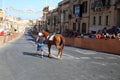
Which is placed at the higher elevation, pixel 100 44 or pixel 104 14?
pixel 104 14

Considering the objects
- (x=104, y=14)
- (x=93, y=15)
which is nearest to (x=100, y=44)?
(x=104, y=14)

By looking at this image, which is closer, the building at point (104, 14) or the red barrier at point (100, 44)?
the red barrier at point (100, 44)

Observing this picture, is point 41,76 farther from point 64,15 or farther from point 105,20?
point 64,15

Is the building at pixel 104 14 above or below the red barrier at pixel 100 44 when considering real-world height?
above

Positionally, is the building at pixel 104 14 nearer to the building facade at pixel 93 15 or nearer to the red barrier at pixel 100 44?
the building facade at pixel 93 15

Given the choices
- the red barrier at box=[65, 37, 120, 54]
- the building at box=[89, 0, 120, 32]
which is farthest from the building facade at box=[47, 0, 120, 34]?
the red barrier at box=[65, 37, 120, 54]

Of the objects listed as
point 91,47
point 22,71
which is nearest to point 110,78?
point 22,71

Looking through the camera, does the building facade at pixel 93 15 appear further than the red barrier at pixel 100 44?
Yes

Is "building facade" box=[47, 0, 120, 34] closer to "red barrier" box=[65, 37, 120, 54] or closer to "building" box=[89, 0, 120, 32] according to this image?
"building" box=[89, 0, 120, 32]

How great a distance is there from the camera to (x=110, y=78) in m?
14.4

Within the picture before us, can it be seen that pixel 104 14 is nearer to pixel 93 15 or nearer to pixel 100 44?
pixel 93 15

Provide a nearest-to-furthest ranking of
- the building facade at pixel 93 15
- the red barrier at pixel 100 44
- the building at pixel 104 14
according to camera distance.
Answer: the red barrier at pixel 100 44 < the building at pixel 104 14 < the building facade at pixel 93 15

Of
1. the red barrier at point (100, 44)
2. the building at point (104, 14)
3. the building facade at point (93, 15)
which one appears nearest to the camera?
the red barrier at point (100, 44)

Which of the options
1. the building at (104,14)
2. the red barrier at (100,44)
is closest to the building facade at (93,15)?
the building at (104,14)
